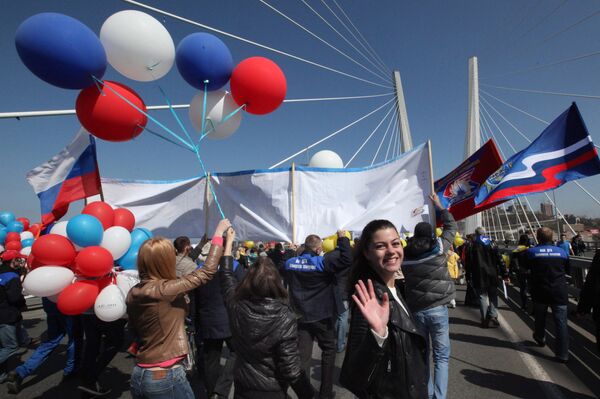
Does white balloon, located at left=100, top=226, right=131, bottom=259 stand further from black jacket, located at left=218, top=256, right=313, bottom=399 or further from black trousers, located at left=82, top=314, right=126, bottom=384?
black jacket, located at left=218, top=256, right=313, bottom=399

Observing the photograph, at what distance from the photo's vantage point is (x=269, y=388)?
1859 mm

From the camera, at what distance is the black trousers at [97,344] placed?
332cm

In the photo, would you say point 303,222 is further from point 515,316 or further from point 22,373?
point 515,316

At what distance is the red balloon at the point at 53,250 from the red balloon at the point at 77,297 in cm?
27

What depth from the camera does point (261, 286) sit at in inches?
75.9

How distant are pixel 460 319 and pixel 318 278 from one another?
13.1 feet

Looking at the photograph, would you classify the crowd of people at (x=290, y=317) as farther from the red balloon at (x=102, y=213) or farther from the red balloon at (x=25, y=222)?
the red balloon at (x=25, y=222)

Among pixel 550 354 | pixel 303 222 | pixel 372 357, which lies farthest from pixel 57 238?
pixel 550 354

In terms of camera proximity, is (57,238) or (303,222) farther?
(303,222)

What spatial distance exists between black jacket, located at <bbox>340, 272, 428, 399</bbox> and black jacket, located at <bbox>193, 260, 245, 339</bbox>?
6.67ft

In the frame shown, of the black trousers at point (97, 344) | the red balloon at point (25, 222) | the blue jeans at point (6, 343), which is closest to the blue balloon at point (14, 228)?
the red balloon at point (25, 222)

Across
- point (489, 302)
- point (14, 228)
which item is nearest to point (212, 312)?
point (489, 302)

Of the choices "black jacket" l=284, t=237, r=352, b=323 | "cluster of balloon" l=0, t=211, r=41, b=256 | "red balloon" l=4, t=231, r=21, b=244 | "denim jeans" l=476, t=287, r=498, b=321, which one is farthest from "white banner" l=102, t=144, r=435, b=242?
"red balloon" l=4, t=231, r=21, b=244

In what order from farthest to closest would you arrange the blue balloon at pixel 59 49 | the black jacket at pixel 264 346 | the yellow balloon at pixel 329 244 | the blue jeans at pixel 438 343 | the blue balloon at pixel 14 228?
the blue balloon at pixel 14 228
the yellow balloon at pixel 329 244
the blue jeans at pixel 438 343
the blue balloon at pixel 59 49
the black jacket at pixel 264 346
